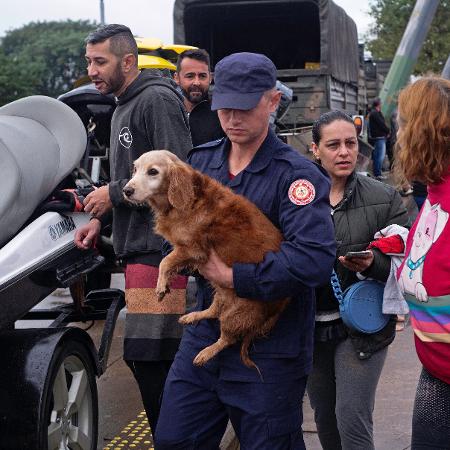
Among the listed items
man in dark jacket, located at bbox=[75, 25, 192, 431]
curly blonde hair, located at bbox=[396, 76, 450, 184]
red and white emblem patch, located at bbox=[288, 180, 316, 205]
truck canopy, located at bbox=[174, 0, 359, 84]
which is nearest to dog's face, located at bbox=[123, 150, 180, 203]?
red and white emblem patch, located at bbox=[288, 180, 316, 205]

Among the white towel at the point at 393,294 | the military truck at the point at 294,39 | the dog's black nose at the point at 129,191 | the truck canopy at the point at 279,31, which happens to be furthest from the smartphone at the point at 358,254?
the truck canopy at the point at 279,31

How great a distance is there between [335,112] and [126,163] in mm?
1075

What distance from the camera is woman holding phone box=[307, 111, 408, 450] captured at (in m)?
3.90

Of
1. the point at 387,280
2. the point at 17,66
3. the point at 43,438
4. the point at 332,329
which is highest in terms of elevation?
the point at 387,280

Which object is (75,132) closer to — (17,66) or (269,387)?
(269,387)

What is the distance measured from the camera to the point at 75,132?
4.91 metres

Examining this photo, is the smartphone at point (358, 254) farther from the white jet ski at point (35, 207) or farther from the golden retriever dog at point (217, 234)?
the white jet ski at point (35, 207)

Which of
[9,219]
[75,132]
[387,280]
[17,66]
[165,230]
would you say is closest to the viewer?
[165,230]

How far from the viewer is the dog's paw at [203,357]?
125 inches

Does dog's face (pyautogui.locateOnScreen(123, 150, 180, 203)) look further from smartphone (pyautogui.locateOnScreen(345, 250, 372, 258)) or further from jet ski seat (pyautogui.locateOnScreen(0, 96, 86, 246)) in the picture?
jet ski seat (pyautogui.locateOnScreen(0, 96, 86, 246))

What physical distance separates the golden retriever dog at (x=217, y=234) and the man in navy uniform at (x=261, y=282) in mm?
56

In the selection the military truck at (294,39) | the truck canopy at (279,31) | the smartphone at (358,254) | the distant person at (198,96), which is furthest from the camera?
the truck canopy at (279,31)

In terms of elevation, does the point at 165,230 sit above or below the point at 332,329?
above

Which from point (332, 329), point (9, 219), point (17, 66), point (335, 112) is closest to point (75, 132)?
point (9, 219)
